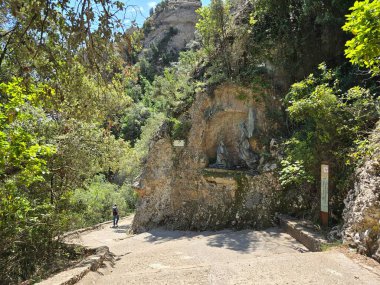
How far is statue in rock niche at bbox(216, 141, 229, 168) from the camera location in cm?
1149

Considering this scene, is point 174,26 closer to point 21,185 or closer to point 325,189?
point 21,185

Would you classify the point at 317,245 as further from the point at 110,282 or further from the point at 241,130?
the point at 241,130

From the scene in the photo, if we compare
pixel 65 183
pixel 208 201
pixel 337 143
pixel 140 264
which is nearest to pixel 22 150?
pixel 140 264

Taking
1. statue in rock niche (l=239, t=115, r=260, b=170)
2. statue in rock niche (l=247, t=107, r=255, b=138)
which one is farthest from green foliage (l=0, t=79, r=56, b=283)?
statue in rock niche (l=247, t=107, r=255, b=138)

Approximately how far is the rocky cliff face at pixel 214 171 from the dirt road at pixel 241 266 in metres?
1.68

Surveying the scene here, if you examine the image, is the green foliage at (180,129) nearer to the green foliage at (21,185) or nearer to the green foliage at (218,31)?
the green foliage at (218,31)

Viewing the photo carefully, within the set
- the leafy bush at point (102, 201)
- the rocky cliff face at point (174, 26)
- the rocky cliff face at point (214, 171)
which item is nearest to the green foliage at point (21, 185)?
the rocky cliff face at point (214, 171)

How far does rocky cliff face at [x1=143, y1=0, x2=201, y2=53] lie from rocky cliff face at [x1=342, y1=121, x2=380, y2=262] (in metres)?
57.2

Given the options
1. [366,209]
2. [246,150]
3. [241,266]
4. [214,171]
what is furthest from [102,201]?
[366,209]

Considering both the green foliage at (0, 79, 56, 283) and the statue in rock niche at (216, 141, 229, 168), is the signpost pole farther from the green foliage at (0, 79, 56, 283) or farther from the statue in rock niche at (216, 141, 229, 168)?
the green foliage at (0, 79, 56, 283)

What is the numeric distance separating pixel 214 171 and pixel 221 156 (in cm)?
77

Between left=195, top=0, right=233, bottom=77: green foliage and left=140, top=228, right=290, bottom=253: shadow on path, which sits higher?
left=195, top=0, right=233, bottom=77: green foliage

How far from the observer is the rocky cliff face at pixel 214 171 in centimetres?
1012

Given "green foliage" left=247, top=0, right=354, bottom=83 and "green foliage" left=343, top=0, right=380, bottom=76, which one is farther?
"green foliage" left=247, top=0, right=354, bottom=83
